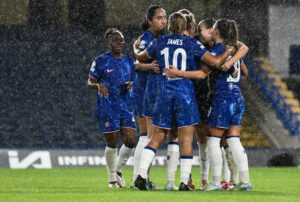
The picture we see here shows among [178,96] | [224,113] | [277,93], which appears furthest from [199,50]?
[277,93]

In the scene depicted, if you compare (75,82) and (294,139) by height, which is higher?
(75,82)

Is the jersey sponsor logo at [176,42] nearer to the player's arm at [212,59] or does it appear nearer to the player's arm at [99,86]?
the player's arm at [212,59]

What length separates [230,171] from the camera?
27.9 feet

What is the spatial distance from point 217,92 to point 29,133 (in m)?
10.8

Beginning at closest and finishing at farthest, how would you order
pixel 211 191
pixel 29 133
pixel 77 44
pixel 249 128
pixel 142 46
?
pixel 211 191 < pixel 142 46 < pixel 29 133 < pixel 249 128 < pixel 77 44

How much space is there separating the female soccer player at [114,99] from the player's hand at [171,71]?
4.84ft

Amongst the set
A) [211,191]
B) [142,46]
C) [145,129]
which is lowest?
[211,191]

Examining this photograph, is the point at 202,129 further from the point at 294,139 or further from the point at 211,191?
the point at 294,139

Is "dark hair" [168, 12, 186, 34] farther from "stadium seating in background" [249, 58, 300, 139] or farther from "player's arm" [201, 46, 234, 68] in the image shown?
"stadium seating in background" [249, 58, 300, 139]

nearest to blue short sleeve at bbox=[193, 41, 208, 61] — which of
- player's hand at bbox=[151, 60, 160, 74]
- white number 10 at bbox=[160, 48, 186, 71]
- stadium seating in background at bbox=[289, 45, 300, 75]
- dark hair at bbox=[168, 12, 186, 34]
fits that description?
white number 10 at bbox=[160, 48, 186, 71]

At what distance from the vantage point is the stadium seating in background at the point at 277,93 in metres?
18.8

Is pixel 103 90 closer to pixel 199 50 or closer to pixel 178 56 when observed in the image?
pixel 178 56

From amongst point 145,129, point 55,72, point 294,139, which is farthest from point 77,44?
point 145,129

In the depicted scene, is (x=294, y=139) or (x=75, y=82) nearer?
(x=294, y=139)
